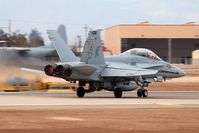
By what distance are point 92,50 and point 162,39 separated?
325 ft

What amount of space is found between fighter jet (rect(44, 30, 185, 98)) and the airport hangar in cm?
8870

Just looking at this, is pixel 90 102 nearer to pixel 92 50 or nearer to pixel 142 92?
pixel 92 50

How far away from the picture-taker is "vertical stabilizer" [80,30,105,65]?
127ft

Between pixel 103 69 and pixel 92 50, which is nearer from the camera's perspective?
pixel 92 50

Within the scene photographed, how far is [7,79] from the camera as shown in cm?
4322

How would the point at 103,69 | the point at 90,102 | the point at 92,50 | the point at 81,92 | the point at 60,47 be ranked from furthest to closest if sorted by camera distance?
1. the point at 60,47
2. the point at 81,92
3. the point at 103,69
4. the point at 92,50
5. the point at 90,102

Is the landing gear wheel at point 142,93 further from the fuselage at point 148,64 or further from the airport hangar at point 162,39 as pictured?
the airport hangar at point 162,39

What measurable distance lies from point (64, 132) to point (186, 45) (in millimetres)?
125313

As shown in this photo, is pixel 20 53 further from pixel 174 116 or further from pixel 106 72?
pixel 174 116

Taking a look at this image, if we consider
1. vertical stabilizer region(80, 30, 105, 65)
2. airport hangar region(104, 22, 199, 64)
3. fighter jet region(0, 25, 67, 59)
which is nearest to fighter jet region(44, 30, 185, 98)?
vertical stabilizer region(80, 30, 105, 65)

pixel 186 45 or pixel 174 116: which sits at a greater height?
pixel 186 45

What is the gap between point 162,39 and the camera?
5389 inches

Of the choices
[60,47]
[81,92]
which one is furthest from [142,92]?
[60,47]

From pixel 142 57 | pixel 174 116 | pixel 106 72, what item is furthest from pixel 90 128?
pixel 142 57
